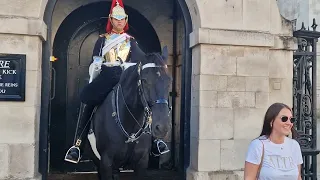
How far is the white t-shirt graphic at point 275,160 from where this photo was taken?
349 centimetres

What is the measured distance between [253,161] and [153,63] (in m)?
1.83

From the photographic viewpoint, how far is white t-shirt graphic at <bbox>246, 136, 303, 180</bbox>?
3.49m

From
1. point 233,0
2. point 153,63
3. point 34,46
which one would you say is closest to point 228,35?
point 233,0

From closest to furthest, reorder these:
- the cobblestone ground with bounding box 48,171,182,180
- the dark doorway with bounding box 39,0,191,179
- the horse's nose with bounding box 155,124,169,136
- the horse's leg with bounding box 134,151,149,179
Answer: the horse's nose with bounding box 155,124,169,136 → the horse's leg with bounding box 134,151,149,179 → the cobblestone ground with bounding box 48,171,182,180 → the dark doorway with bounding box 39,0,191,179

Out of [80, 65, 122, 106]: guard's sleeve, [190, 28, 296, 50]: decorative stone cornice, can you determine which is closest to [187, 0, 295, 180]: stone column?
[190, 28, 296, 50]: decorative stone cornice

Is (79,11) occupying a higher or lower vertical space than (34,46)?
higher

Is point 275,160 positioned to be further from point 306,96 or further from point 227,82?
point 306,96

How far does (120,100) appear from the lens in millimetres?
5422

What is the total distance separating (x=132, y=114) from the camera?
525 centimetres

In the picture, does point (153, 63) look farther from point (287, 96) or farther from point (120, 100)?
point (287, 96)

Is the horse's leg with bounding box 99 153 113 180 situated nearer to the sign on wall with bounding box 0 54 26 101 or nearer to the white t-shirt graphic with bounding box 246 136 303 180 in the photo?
→ the sign on wall with bounding box 0 54 26 101

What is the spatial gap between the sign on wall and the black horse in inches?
46.2

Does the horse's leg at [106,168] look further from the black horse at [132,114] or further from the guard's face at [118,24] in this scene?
the guard's face at [118,24]

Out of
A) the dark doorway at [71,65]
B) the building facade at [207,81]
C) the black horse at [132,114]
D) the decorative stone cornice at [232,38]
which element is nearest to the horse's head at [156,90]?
the black horse at [132,114]
